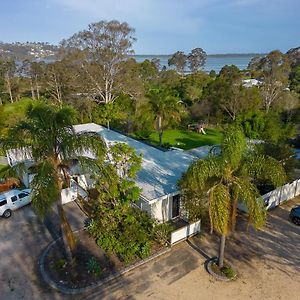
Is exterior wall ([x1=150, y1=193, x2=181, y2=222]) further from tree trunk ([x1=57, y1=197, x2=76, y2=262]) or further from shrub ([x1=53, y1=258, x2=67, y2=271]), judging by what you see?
shrub ([x1=53, y1=258, x2=67, y2=271])

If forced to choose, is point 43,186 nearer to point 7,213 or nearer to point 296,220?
point 7,213

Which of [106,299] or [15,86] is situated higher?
Result: [15,86]

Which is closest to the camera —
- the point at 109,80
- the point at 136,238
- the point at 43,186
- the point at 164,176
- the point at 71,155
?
the point at 43,186

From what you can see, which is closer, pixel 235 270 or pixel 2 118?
pixel 235 270

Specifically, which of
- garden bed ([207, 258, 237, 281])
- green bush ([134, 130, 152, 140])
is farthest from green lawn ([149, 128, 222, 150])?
garden bed ([207, 258, 237, 281])

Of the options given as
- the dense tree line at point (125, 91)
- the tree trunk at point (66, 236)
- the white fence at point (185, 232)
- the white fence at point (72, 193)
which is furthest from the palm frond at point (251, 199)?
the dense tree line at point (125, 91)

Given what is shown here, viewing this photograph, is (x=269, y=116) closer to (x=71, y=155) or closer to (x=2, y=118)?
(x=71, y=155)

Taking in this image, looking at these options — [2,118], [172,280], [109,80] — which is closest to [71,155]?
[172,280]

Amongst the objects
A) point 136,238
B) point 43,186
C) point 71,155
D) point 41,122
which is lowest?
point 136,238
